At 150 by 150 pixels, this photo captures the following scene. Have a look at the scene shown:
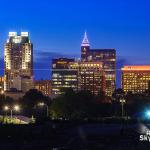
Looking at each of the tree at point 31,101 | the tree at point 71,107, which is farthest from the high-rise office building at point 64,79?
the tree at point 71,107

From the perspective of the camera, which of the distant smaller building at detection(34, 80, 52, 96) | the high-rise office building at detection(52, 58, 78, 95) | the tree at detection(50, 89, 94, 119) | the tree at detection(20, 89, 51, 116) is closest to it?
Result: the tree at detection(50, 89, 94, 119)

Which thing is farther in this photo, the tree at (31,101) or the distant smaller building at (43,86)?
the distant smaller building at (43,86)

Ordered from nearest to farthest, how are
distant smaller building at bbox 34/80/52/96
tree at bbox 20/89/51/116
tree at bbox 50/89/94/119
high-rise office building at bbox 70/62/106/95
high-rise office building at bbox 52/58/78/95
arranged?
tree at bbox 50/89/94/119, tree at bbox 20/89/51/116, high-rise office building at bbox 70/62/106/95, high-rise office building at bbox 52/58/78/95, distant smaller building at bbox 34/80/52/96

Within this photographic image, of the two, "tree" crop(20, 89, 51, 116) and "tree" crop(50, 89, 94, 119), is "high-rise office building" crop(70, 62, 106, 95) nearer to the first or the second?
"tree" crop(20, 89, 51, 116)

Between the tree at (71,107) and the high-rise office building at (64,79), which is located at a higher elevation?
the high-rise office building at (64,79)

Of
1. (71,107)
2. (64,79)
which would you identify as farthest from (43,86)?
(71,107)

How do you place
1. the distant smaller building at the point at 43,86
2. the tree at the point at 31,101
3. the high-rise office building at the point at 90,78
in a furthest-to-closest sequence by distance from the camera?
the distant smaller building at the point at 43,86 < the high-rise office building at the point at 90,78 < the tree at the point at 31,101

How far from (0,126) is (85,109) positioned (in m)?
26.0

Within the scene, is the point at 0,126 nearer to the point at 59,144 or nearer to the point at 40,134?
the point at 40,134

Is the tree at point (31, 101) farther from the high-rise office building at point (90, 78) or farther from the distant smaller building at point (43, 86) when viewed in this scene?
the distant smaller building at point (43, 86)

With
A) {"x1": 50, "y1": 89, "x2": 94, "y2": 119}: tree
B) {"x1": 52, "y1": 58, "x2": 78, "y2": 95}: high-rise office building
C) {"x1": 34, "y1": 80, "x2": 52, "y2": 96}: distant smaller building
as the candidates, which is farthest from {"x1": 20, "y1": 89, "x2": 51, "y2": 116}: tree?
{"x1": 34, "y1": 80, "x2": 52, "y2": 96}: distant smaller building

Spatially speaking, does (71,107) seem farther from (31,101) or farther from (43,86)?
(43,86)

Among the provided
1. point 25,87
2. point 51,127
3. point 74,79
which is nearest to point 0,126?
point 51,127

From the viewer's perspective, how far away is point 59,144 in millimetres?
34875
